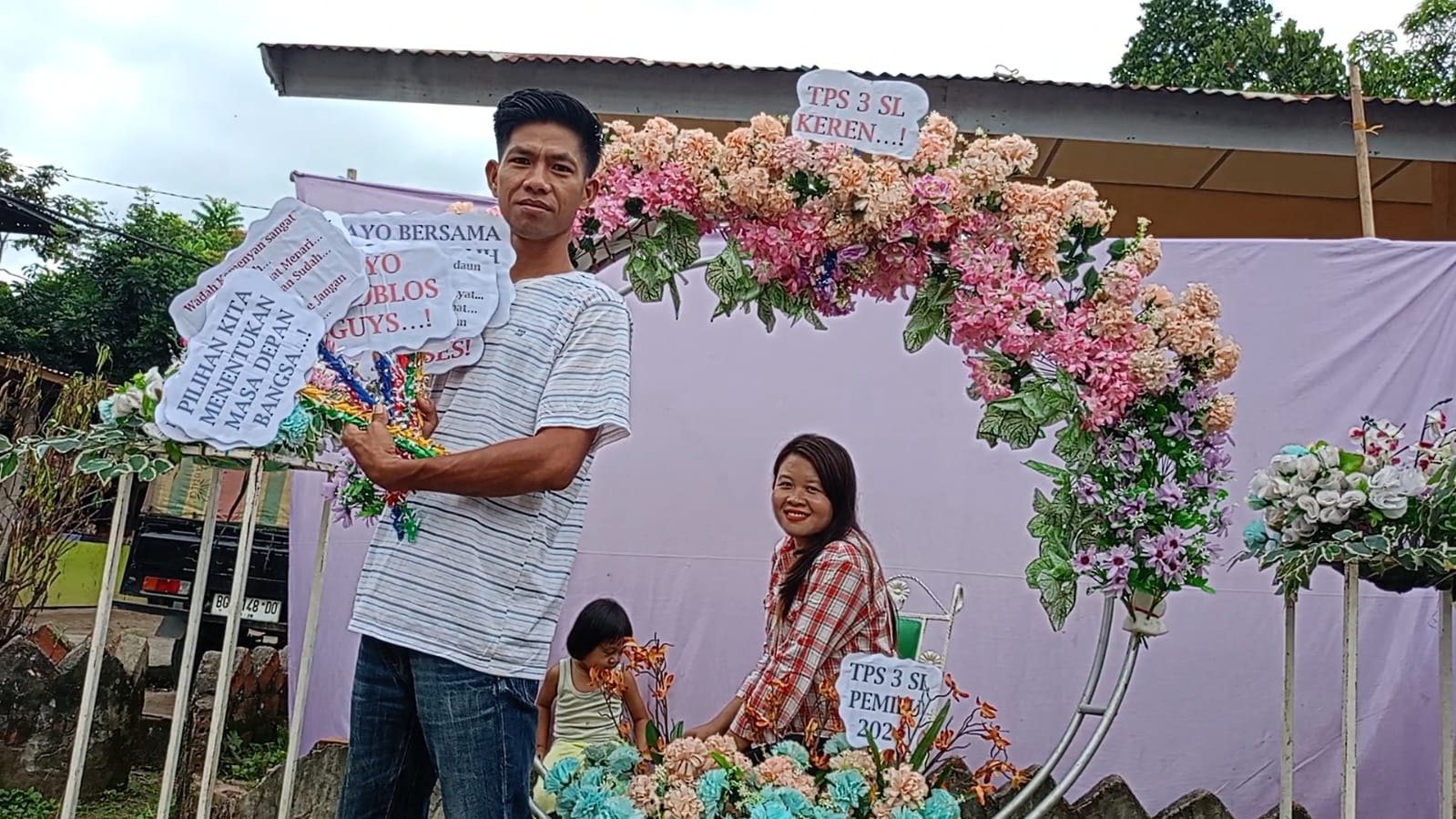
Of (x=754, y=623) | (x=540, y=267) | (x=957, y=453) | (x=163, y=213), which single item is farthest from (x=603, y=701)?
(x=163, y=213)

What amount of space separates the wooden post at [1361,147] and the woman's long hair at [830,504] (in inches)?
67.8

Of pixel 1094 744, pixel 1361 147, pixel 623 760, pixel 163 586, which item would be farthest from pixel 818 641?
pixel 163 586

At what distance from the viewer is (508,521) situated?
141 cm

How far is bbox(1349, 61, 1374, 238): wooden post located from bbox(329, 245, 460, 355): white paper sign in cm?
266

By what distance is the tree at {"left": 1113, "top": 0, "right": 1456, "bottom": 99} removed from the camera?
46.1 ft

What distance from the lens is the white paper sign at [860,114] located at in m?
2.15

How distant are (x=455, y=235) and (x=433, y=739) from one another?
739mm

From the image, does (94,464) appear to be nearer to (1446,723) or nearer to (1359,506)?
(1359,506)

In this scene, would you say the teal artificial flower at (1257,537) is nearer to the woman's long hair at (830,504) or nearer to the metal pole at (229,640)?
the woman's long hair at (830,504)

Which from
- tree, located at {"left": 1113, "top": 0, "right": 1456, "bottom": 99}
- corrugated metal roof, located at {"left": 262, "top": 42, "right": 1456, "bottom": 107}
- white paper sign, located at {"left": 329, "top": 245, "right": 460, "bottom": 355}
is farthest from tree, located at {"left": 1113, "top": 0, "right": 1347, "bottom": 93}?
white paper sign, located at {"left": 329, "top": 245, "right": 460, "bottom": 355}

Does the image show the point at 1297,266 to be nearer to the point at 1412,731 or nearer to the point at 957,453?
the point at 957,453

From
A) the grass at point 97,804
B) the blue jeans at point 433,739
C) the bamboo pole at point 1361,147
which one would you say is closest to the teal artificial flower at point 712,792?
the blue jeans at point 433,739

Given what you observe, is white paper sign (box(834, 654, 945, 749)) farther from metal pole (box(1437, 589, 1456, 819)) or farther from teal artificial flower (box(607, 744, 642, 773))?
metal pole (box(1437, 589, 1456, 819))

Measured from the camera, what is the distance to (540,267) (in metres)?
1.65
